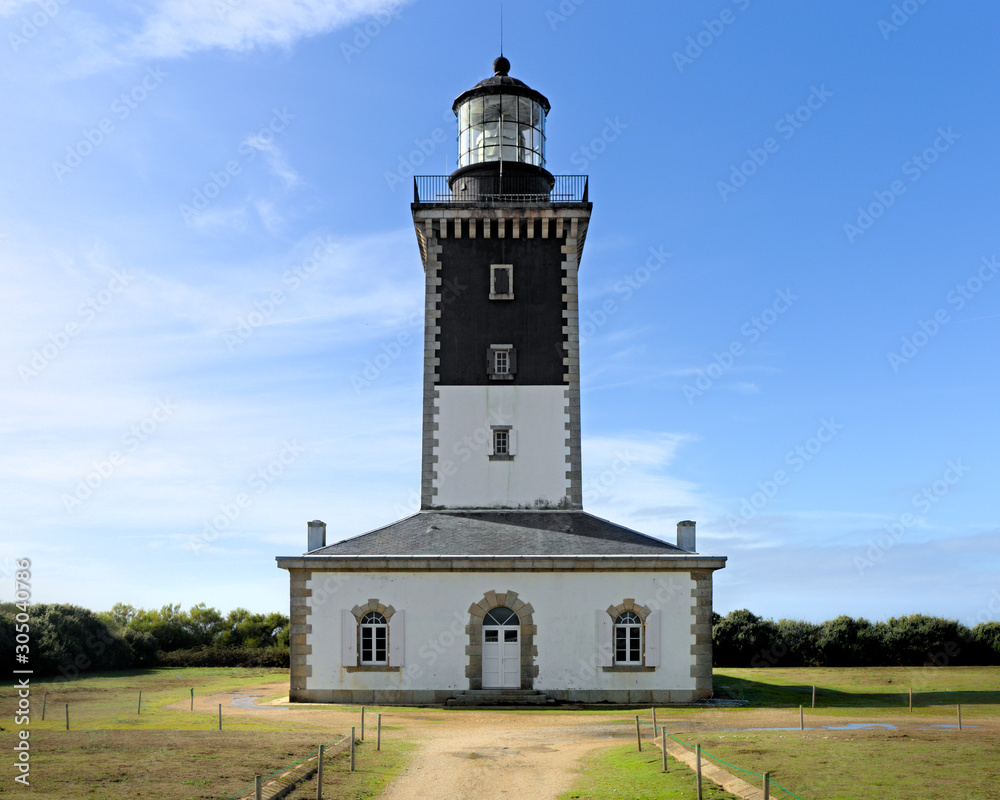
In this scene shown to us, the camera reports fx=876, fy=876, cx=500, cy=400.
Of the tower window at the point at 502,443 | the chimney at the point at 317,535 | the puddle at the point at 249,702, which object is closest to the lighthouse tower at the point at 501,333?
the tower window at the point at 502,443

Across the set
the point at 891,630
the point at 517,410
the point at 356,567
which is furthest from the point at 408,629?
the point at 891,630

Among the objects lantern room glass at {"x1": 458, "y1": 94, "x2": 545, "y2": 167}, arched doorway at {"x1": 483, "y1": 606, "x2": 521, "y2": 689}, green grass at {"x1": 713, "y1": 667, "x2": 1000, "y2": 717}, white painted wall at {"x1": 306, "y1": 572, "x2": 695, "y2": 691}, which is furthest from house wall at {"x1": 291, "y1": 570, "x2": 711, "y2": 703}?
lantern room glass at {"x1": 458, "y1": 94, "x2": 545, "y2": 167}

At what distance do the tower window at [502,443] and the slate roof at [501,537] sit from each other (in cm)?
158

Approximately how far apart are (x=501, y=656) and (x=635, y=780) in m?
9.91

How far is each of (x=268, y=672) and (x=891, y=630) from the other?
2288cm

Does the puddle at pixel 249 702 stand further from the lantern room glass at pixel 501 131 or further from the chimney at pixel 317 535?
the lantern room glass at pixel 501 131

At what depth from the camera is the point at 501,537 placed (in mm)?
22031

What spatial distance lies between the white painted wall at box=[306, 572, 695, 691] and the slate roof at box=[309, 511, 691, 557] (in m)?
0.60

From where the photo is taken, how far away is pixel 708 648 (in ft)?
67.7

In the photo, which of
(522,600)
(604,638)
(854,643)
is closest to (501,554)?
(522,600)

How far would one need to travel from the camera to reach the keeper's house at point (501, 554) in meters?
20.5

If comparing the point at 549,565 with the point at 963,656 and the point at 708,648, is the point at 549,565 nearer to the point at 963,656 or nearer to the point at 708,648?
the point at 708,648

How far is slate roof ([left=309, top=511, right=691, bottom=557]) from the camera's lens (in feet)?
69.3

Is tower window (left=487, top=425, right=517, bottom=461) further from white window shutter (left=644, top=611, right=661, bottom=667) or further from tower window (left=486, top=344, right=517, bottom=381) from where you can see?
white window shutter (left=644, top=611, right=661, bottom=667)
